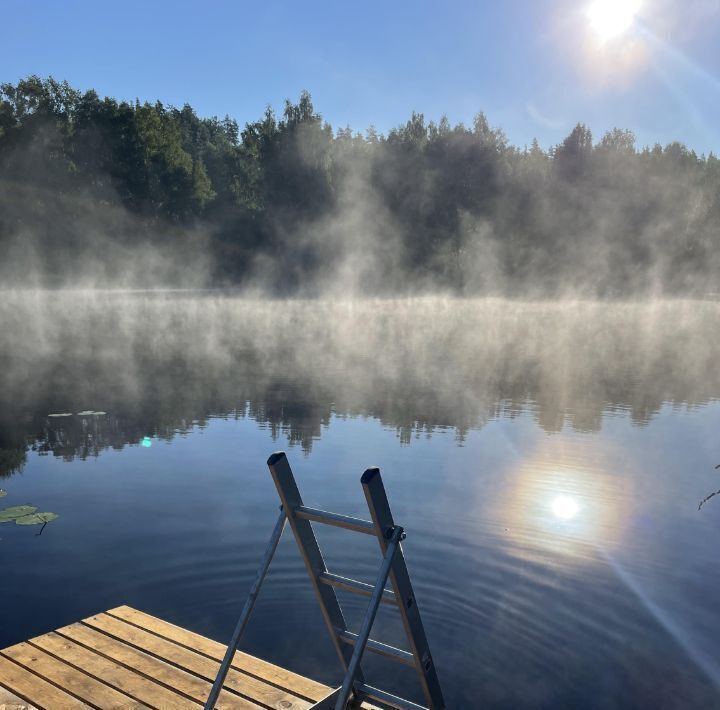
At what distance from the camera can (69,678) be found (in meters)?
4.73

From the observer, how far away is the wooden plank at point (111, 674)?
451 centimetres

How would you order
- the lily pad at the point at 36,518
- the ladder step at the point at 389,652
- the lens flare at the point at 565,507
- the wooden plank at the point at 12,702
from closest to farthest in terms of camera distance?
the ladder step at the point at 389,652 < the wooden plank at the point at 12,702 < the lily pad at the point at 36,518 < the lens flare at the point at 565,507

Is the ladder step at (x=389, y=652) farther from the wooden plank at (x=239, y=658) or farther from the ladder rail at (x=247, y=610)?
the wooden plank at (x=239, y=658)

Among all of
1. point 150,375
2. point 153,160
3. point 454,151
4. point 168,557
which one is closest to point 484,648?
point 168,557

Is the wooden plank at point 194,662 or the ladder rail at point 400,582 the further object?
the wooden plank at point 194,662

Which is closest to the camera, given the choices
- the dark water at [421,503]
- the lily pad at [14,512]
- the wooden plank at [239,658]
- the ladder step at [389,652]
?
the ladder step at [389,652]

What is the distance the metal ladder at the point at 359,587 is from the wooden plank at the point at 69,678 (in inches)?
39.5

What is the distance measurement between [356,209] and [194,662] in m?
61.6

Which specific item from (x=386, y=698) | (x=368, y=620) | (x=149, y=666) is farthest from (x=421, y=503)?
(x=368, y=620)

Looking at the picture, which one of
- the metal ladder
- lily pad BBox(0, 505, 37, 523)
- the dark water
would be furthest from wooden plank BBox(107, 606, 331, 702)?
lily pad BBox(0, 505, 37, 523)

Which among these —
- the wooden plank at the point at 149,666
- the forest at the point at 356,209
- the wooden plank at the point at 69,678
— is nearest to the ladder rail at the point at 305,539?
the wooden plank at the point at 149,666

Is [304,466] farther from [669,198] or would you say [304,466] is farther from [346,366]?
[669,198]

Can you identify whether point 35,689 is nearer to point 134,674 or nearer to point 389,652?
point 134,674

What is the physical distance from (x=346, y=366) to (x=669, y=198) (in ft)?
167
